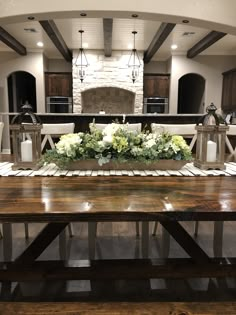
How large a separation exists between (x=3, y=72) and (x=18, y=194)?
7.18 m

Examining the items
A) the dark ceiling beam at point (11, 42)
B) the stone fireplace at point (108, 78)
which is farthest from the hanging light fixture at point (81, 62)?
the dark ceiling beam at point (11, 42)

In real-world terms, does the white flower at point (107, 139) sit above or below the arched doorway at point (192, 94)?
below

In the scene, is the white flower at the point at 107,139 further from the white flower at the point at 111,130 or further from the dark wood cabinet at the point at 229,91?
the dark wood cabinet at the point at 229,91

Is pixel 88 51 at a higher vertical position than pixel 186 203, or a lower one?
higher

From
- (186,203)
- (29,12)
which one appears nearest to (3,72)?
(29,12)

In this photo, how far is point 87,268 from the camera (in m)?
1.66

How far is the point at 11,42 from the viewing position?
20.8 feet

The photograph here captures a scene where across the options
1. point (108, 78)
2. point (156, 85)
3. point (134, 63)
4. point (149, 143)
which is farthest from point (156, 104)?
point (149, 143)

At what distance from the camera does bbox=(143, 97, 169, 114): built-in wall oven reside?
314 inches

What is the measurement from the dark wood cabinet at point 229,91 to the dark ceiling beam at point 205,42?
1.02 meters

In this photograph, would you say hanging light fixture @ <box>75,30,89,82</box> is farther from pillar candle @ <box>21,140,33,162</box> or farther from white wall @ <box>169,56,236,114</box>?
pillar candle @ <box>21,140,33,162</box>

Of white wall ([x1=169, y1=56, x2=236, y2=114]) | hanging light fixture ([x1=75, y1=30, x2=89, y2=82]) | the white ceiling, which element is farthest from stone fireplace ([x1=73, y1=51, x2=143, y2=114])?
white wall ([x1=169, y1=56, x2=236, y2=114])

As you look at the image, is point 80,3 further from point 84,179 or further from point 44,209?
point 44,209

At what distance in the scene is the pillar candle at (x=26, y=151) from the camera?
1.69m
